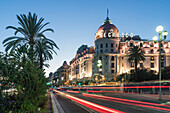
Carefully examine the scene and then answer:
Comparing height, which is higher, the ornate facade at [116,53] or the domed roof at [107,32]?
the domed roof at [107,32]

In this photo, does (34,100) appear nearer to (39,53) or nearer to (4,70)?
(4,70)

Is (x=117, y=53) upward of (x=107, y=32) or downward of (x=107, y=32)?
downward

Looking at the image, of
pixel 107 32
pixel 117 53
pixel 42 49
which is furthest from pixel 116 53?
pixel 42 49

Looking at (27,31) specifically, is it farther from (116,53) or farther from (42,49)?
(116,53)

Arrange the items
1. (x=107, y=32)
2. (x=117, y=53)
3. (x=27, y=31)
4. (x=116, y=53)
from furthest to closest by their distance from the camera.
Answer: (x=107, y=32) < (x=117, y=53) < (x=116, y=53) < (x=27, y=31)

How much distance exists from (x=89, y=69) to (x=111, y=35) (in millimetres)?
26508

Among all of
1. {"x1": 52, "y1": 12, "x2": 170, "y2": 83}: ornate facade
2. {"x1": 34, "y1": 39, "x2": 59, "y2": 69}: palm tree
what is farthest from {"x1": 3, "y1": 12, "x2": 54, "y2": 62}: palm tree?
{"x1": 52, "y1": 12, "x2": 170, "y2": 83}: ornate facade

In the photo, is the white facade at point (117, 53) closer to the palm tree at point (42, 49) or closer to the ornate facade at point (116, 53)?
the ornate facade at point (116, 53)

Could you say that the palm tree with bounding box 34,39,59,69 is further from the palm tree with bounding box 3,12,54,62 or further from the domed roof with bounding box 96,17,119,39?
the domed roof with bounding box 96,17,119,39

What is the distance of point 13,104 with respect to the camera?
777cm

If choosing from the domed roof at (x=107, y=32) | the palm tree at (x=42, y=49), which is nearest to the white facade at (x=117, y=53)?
the domed roof at (x=107, y=32)

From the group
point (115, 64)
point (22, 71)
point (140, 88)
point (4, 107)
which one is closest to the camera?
point (4, 107)

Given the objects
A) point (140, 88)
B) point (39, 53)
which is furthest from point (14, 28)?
point (140, 88)

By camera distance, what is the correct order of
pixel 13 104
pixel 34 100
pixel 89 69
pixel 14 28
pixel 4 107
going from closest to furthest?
pixel 4 107, pixel 13 104, pixel 34 100, pixel 14 28, pixel 89 69
